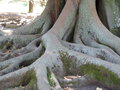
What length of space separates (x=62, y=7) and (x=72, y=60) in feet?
7.66

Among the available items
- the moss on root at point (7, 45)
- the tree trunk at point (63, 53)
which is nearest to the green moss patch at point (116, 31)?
the tree trunk at point (63, 53)

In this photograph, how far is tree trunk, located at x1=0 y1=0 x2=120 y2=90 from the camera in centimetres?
401

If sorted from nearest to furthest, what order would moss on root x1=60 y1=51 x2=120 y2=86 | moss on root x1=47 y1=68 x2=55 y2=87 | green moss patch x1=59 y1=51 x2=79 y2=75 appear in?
moss on root x1=47 y1=68 x2=55 y2=87 → moss on root x1=60 y1=51 x2=120 y2=86 → green moss patch x1=59 y1=51 x2=79 y2=75

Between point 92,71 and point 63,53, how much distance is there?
634mm

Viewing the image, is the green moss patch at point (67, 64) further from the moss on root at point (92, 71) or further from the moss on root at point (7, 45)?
the moss on root at point (7, 45)

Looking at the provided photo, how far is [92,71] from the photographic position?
4.20 metres

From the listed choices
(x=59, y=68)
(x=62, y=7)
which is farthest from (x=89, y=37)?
(x=59, y=68)

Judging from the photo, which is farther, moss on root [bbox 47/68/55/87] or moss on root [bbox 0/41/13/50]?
moss on root [bbox 0/41/13/50]

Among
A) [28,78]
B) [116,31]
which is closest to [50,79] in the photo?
[28,78]

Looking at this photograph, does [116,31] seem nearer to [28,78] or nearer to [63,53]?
[63,53]

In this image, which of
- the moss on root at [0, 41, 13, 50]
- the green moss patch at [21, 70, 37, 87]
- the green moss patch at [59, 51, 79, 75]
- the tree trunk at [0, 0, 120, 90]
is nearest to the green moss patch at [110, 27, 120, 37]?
the tree trunk at [0, 0, 120, 90]

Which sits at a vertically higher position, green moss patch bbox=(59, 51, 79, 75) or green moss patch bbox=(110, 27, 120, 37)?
green moss patch bbox=(110, 27, 120, 37)

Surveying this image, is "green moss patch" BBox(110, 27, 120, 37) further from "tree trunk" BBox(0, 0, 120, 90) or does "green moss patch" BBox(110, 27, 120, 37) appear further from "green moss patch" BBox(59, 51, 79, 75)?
"green moss patch" BBox(59, 51, 79, 75)

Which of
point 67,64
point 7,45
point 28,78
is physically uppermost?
point 67,64
